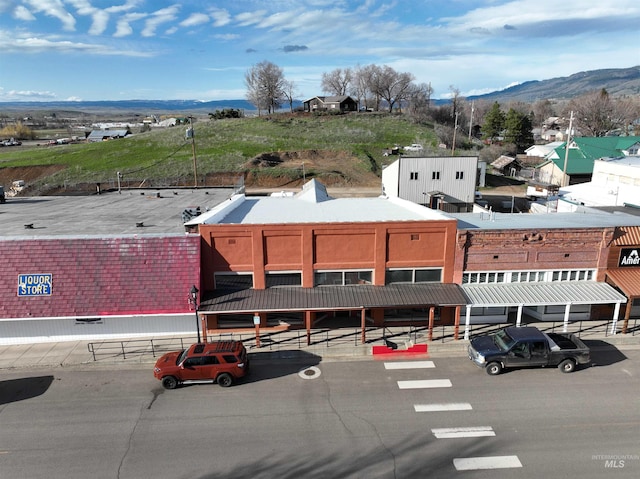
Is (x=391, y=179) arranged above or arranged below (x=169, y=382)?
above

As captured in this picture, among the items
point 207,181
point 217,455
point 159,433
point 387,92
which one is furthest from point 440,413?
point 387,92

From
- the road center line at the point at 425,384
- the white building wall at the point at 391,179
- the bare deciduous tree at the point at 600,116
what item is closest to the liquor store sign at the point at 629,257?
the road center line at the point at 425,384

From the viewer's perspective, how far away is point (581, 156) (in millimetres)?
70250

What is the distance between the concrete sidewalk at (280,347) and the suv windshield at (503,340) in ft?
6.17

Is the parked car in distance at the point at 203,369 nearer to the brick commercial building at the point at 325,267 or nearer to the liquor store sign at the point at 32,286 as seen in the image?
the brick commercial building at the point at 325,267

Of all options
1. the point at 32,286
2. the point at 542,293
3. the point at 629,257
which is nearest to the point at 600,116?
the point at 629,257

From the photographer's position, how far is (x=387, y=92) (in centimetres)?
14688

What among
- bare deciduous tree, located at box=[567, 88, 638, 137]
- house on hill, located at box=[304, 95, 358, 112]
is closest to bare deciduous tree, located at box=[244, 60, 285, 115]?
house on hill, located at box=[304, 95, 358, 112]

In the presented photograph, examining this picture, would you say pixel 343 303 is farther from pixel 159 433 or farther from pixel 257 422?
pixel 159 433

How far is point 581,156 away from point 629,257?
55671mm

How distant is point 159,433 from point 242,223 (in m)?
10.9

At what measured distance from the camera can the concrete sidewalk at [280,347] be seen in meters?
21.0

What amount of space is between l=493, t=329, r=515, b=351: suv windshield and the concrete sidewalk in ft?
6.17

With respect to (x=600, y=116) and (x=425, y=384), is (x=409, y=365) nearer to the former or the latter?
(x=425, y=384)
